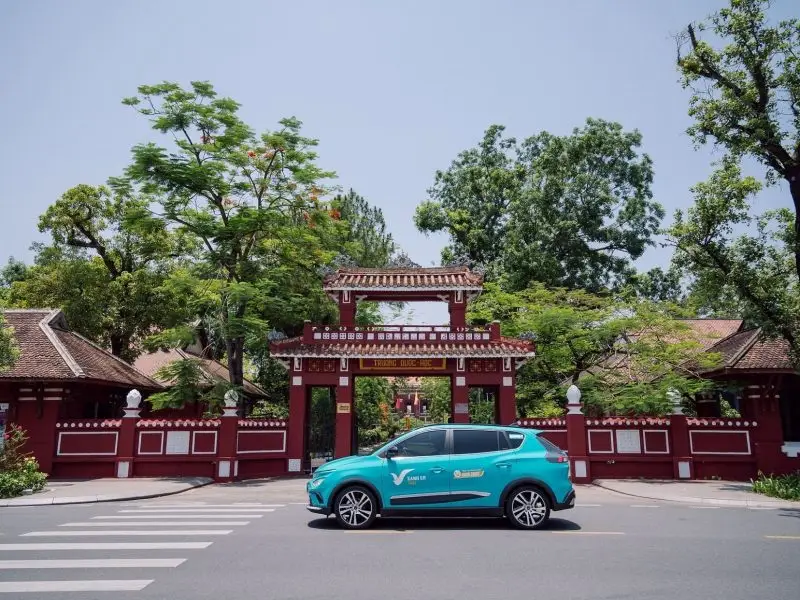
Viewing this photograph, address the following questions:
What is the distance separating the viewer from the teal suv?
941 centimetres

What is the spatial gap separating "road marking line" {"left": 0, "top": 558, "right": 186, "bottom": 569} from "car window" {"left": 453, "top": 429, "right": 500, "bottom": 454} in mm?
4483

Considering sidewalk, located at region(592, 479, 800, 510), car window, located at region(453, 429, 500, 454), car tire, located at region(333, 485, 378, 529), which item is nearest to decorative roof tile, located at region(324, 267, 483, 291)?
sidewalk, located at region(592, 479, 800, 510)

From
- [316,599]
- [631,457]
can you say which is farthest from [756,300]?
[316,599]

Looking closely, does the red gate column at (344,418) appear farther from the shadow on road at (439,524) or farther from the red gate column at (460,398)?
the shadow on road at (439,524)

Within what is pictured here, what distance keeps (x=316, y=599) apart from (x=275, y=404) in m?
27.5

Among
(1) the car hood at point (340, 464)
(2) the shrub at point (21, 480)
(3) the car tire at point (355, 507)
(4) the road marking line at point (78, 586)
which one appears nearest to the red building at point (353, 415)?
(2) the shrub at point (21, 480)

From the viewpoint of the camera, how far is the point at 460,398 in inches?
794

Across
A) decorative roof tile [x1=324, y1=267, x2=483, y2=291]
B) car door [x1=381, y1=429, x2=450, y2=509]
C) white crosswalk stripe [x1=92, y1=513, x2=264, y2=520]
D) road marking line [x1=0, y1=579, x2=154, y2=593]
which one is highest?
decorative roof tile [x1=324, y1=267, x2=483, y2=291]

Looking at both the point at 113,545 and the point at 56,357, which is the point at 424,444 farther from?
the point at 56,357

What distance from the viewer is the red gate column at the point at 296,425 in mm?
19922

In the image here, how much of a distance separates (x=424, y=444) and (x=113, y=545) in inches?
190

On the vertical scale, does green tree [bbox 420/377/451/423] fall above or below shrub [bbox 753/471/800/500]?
above

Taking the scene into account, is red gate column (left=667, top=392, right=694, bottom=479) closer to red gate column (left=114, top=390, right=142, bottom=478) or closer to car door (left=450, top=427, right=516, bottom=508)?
car door (left=450, top=427, right=516, bottom=508)

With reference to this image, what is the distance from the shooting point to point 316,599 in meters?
5.75
